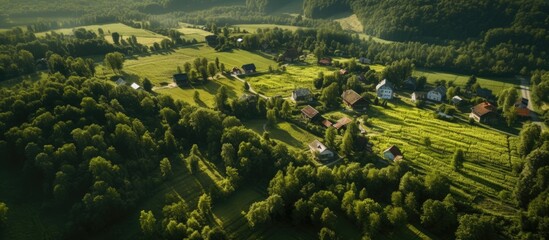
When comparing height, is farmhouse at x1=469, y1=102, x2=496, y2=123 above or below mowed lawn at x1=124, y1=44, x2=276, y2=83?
above

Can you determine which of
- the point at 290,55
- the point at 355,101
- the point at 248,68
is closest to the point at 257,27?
the point at 290,55

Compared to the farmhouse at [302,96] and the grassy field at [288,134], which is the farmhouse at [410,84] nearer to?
the farmhouse at [302,96]

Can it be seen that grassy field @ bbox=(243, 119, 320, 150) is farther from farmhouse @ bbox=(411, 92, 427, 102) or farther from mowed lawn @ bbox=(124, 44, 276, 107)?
farmhouse @ bbox=(411, 92, 427, 102)

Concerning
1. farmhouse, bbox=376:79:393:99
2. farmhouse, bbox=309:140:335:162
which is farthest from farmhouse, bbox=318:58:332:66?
farmhouse, bbox=309:140:335:162

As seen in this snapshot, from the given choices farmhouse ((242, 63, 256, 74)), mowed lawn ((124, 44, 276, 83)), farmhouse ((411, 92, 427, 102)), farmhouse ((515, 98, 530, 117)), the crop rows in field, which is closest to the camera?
the crop rows in field

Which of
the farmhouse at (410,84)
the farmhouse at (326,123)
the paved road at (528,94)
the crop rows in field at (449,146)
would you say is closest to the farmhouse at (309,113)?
the farmhouse at (326,123)

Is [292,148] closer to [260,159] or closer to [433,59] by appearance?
[260,159]
